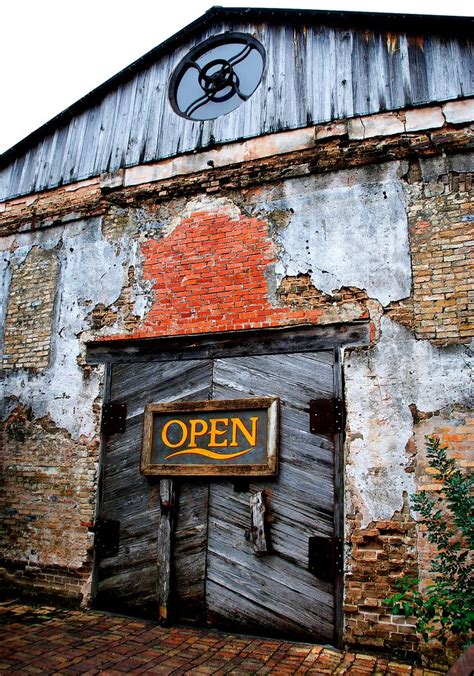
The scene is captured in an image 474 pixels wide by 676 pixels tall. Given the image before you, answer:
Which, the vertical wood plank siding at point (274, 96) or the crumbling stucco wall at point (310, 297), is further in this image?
the vertical wood plank siding at point (274, 96)

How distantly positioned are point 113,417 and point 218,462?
4.72 ft

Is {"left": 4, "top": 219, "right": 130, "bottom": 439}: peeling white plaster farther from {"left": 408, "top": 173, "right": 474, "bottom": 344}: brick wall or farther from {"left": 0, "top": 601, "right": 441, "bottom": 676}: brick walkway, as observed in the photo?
{"left": 408, "top": 173, "right": 474, "bottom": 344}: brick wall

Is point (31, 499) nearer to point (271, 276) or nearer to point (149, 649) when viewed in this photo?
point (149, 649)

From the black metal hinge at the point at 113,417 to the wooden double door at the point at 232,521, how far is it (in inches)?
2.5

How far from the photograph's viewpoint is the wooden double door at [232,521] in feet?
15.8

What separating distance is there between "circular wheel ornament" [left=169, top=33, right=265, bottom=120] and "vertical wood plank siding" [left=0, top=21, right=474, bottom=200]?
12cm

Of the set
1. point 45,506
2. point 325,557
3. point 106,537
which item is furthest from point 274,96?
point 45,506

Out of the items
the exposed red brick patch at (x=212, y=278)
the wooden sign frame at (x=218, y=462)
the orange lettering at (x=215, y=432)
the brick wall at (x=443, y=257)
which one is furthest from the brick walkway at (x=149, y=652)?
the exposed red brick patch at (x=212, y=278)

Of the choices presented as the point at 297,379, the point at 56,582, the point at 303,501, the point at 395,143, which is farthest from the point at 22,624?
the point at 395,143

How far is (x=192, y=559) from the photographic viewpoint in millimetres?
5238

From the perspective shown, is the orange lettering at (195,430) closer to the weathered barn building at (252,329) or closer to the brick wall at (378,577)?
the weathered barn building at (252,329)

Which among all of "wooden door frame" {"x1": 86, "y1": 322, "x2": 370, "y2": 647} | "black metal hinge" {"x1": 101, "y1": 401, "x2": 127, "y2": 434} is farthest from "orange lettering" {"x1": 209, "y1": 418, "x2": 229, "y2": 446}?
"black metal hinge" {"x1": 101, "y1": 401, "x2": 127, "y2": 434}

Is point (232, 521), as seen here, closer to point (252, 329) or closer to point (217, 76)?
point (252, 329)

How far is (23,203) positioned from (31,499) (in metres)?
4.02
